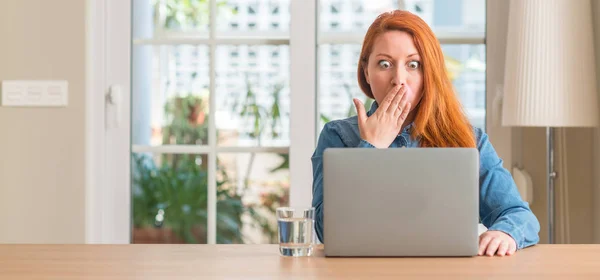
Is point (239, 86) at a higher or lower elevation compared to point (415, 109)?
higher

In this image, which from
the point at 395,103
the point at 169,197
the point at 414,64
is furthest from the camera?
the point at 169,197

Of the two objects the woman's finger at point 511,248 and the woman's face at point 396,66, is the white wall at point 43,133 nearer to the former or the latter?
the woman's face at point 396,66

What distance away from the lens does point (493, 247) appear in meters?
1.58

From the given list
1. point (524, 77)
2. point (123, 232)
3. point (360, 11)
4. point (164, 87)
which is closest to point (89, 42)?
point (164, 87)

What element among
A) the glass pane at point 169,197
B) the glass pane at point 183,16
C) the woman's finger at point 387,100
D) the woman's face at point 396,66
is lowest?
the glass pane at point 169,197

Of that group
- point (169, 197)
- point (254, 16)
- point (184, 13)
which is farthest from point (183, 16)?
point (169, 197)

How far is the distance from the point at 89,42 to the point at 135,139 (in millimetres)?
436

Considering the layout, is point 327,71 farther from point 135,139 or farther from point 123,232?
point 123,232

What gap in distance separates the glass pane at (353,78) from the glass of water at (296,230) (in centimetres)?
179

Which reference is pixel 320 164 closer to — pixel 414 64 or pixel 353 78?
pixel 414 64

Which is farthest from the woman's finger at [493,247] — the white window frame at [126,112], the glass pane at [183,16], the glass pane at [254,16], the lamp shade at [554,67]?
the glass pane at [183,16]

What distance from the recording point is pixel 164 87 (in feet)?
11.4

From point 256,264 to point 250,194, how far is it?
205 centimetres

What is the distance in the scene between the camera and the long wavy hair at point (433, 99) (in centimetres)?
193
